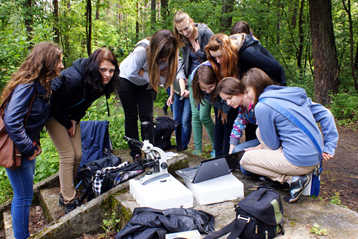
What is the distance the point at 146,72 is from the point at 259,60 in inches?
52.2

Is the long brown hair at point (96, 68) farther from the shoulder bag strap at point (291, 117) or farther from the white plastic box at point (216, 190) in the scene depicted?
the shoulder bag strap at point (291, 117)

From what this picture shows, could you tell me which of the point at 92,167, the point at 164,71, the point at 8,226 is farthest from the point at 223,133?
the point at 8,226

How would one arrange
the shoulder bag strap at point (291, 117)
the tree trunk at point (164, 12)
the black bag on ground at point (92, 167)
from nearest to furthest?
the shoulder bag strap at point (291, 117), the black bag on ground at point (92, 167), the tree trunk at point (164, 12)

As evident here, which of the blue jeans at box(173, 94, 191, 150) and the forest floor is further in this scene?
the blue jeans at box(173, 94, 191, 150)

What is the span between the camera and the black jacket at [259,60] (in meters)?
2.80

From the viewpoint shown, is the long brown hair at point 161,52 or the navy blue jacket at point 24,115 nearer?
the navy blue jacket at point 24,115

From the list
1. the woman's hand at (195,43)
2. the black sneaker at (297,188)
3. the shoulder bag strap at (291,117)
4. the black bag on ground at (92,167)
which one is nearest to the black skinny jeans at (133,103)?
the black bag on ground at (92,167)

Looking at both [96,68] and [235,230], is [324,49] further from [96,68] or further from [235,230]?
[235,230]

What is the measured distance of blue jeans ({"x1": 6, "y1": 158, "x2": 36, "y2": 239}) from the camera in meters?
2.18

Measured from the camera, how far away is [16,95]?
78.5 inches

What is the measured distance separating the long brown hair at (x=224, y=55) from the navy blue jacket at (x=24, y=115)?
174 centimetres

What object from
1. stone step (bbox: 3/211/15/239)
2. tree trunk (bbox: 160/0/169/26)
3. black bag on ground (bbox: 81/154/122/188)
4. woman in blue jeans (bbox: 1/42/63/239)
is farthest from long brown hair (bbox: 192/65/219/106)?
tree trunk (bbox: 160/0/169/26)

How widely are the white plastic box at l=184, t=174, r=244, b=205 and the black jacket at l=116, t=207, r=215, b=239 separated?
0.80ft

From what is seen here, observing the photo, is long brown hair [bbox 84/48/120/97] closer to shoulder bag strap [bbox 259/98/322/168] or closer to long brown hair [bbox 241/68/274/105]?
long brown hair [bbox 241/68/274/105]
